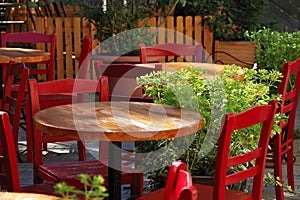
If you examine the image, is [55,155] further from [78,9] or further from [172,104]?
[78,9]

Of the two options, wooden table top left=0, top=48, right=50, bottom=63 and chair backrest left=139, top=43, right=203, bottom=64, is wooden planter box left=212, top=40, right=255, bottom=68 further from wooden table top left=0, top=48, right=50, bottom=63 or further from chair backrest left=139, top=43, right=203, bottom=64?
wooden table top left=0, top=48, right=50, bottom=63

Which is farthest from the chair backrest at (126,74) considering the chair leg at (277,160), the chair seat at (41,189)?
the chair seat at (41,189)

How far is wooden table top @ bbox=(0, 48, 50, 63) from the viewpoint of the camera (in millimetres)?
6305

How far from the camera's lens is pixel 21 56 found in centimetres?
649

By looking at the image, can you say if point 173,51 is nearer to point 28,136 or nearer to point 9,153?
point 28,136

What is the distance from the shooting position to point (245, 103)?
3885mm

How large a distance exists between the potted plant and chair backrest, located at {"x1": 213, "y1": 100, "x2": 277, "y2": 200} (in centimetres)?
63

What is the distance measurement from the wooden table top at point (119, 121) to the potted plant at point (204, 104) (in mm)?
156

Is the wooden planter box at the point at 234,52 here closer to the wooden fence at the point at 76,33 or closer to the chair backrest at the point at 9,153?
the wooden fence at the point at 76,33

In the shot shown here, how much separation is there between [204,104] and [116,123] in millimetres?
769

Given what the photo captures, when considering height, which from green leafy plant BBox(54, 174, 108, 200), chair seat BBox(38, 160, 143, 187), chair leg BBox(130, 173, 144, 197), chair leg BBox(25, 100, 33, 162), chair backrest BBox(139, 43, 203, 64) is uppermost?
green leafy plant BBox(54, 174, 108, 200)

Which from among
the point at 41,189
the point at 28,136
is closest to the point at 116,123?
the point at 41,189

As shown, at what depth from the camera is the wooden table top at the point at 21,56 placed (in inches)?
248

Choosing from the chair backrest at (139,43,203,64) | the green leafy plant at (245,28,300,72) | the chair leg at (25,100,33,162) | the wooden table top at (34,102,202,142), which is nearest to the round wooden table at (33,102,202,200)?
the wooden table top at (34,102,202,142)
